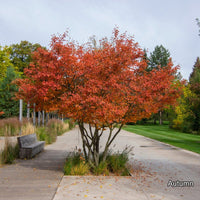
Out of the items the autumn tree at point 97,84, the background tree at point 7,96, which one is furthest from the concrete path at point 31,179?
the background tree at point 7,96

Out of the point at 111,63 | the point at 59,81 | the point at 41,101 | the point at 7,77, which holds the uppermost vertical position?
the point at 7,77

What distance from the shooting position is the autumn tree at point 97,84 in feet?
20.1

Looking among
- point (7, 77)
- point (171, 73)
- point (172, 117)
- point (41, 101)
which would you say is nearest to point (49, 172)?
point (41, 101)

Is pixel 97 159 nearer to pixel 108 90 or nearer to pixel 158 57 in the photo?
pixel 108 90

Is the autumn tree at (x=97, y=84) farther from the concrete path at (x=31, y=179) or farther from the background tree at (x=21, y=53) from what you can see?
the background tree at (x=21, y=53)

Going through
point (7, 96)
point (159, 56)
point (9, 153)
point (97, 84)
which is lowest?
point (9, 153)

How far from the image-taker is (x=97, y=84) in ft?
20.5

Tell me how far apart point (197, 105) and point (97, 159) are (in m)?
11.7

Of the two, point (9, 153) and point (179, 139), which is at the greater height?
point (9, 153)

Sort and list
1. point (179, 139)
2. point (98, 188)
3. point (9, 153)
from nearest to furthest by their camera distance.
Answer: point (98, 188)
point (9, 153)
point (179, 139)

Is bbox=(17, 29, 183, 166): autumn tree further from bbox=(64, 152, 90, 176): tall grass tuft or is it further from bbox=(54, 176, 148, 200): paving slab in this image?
bbox=(54, 176, 148, 200): paving slab

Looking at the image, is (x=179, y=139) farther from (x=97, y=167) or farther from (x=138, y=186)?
(x=138, y=186)

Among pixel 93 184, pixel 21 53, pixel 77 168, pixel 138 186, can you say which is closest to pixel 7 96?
pixel 21 53

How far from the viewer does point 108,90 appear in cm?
638
